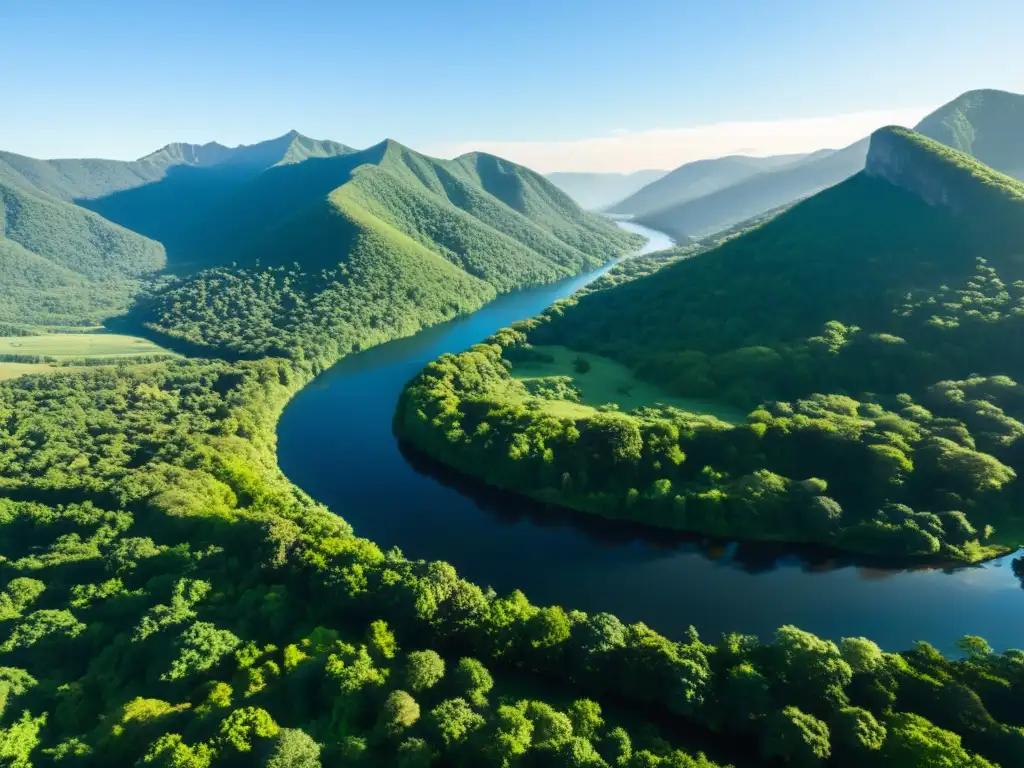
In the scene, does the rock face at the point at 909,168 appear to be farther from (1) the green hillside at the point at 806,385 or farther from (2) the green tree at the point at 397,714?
(2) the green tree at the point at 397,714

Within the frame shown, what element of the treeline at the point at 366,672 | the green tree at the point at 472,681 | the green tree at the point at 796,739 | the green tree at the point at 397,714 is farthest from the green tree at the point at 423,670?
the green tree at the point at 796,739

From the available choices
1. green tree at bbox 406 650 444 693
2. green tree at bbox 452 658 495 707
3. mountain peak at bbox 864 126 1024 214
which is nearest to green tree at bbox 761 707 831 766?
green tree at bbox 452 658 495 707

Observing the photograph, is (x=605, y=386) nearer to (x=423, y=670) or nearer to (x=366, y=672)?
(x=423, y=670)

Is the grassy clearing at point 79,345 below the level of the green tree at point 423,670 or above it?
above

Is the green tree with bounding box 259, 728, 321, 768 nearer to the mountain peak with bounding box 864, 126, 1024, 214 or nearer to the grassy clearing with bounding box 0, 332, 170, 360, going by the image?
the grassy clearing with bounding box 0, 332, 170, 360

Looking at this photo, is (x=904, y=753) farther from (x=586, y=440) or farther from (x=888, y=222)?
(x=888, y=222)

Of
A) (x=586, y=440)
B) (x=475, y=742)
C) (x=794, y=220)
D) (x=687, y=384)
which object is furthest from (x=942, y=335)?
(x=475, y=742)
